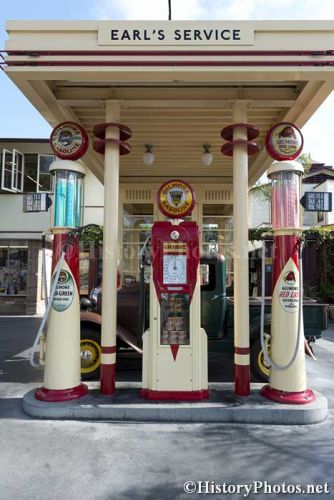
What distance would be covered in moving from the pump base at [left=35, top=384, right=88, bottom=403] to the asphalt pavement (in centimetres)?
26

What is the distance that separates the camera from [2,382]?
538 cm

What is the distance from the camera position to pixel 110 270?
445cm

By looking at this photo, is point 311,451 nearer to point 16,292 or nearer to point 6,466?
point 6,466

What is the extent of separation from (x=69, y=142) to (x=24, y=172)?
32.3 feet

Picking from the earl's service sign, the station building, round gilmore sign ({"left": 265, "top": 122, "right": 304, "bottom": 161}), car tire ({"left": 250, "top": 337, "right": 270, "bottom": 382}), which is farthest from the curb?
the earl's service sign

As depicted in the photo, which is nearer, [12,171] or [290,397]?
[290,397]

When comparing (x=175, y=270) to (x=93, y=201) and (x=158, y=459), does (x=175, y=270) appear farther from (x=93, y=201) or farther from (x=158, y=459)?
(x=93, y=201)

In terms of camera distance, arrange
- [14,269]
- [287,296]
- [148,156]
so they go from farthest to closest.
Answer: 1. [14,269]
2. [148,156]
3. [287,296]

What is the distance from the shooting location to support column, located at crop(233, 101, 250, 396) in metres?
4.35

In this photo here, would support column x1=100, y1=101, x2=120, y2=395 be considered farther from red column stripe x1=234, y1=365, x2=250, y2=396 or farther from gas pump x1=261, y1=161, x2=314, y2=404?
gas pump x1=261, y1=161, x2=314, y2=404

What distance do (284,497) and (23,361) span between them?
206 inches

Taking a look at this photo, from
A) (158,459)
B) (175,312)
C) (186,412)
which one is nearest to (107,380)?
(186,412)

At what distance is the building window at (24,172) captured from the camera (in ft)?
42.0

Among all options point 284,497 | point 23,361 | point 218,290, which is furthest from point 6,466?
point 23,361
